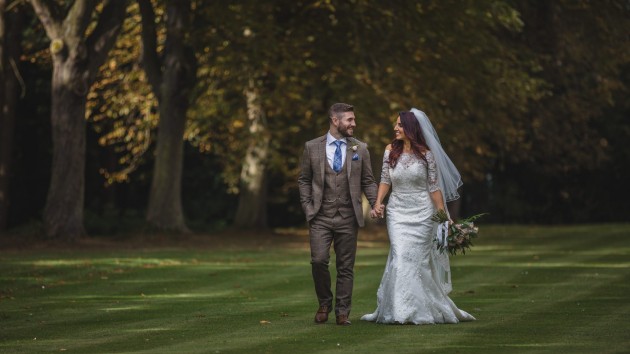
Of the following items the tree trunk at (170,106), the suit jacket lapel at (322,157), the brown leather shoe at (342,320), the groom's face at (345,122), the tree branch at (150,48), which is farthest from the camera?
the tree trunk at (170,106)

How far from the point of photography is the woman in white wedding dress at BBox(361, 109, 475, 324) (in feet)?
40.8

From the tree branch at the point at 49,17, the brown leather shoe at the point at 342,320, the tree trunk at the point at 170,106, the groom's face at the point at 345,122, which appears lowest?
the brown leather shoe at the point at 342,320

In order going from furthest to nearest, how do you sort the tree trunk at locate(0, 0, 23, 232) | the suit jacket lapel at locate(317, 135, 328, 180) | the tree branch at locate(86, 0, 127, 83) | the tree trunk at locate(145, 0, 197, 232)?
the tree trunk at locate(0, 0, 23, 232)
the tree trunk at locate(145, 0, 197, 232)
the tree branch at locate(86, 0, 127, 83)
the suit jacket lapel at locate(317, 135, 328, 180)

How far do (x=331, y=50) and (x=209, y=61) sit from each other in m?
3.34

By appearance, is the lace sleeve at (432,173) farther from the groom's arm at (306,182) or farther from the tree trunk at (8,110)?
the tree trunk at (8,110)

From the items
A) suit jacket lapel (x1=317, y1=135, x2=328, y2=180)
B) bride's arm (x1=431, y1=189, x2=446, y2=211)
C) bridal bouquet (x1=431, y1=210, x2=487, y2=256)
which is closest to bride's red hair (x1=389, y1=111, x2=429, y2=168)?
bride's arm (x1=431, y1=189, x2=446, y2=211)

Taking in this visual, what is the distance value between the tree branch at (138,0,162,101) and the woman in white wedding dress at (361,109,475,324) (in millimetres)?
18282

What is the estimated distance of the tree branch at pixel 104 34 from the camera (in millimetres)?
27438

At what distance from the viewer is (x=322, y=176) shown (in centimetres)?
1237

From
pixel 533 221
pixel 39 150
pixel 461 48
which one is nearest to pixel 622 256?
pixel 461 48

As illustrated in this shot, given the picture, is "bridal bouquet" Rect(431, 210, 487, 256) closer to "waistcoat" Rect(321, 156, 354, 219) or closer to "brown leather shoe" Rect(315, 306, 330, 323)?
"waistcoat" Rect(321, 156, 354, 219)

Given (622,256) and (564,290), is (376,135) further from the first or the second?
(564,290)

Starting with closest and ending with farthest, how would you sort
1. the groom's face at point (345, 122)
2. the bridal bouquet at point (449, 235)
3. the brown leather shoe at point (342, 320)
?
the brown leather shoe at point (342, 320)
the groom's face at point (345, 122)
the bridal bouquet at point (449, 235)

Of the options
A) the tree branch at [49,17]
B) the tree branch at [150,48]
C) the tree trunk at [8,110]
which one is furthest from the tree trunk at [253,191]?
the tree branch at [49,17]
